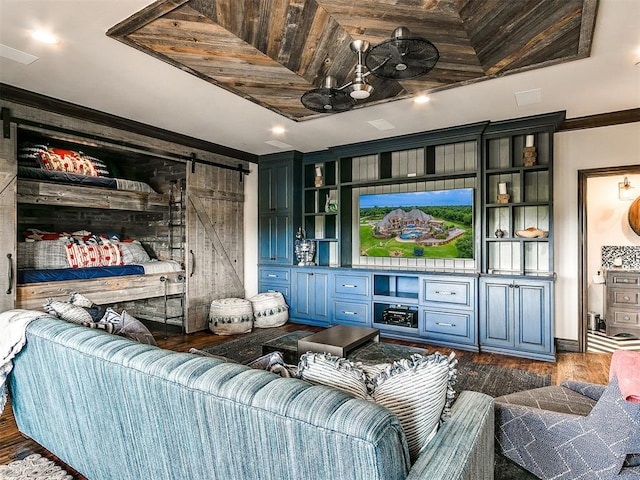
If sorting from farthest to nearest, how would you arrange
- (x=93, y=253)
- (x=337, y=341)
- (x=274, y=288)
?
(x=274, y=288) < (x=93, y=253) < (x=337, y=341)

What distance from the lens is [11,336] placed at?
2.04 m

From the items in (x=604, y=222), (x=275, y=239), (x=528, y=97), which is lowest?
(x=275, y=239)

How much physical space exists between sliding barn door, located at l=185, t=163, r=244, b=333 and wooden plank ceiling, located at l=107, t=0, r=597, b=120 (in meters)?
2.25

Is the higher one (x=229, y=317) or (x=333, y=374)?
(x=333, y=374)

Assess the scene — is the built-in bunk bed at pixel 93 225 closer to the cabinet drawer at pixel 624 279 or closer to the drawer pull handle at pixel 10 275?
the drawer pull handle at pixel 10 275

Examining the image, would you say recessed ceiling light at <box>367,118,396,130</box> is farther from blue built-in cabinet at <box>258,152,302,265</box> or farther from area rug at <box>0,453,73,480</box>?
area rug at <box>0,453,73,480</box>

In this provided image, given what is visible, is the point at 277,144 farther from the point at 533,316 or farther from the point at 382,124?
the point at 533,316

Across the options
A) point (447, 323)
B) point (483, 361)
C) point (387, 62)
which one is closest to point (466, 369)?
point (483, 361)

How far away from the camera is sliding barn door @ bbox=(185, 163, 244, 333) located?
16.7ft

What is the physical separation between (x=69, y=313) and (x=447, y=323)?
3.73 m

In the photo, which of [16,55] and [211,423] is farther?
[16,55]

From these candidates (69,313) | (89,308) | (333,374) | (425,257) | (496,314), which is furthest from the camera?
(425,257)

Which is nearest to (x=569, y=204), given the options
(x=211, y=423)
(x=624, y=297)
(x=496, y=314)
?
(x=496, y=314)

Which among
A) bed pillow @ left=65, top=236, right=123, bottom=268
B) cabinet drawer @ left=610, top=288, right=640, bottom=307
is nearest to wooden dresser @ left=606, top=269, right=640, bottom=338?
cabinet drawer @ left=610, top=288, right=640, bottom=307
